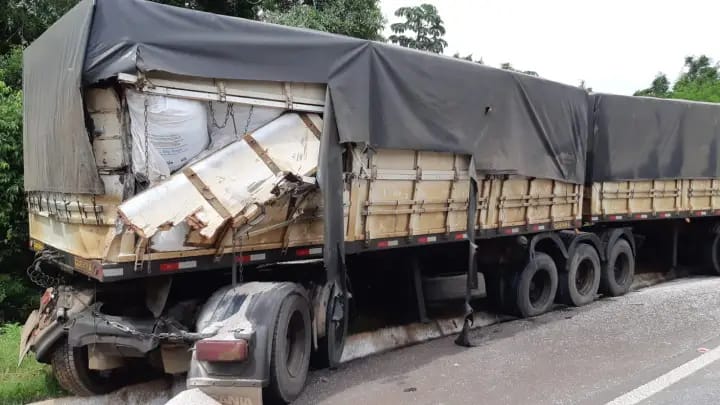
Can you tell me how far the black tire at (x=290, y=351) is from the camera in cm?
515

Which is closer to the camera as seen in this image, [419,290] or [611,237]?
[419,290]

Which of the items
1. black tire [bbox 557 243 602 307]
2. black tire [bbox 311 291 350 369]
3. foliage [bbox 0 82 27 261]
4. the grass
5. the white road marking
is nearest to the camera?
the white road marking

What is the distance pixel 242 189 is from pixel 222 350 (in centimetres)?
134

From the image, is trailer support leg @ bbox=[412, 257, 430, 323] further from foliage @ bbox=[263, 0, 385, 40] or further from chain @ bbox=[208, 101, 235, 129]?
foliage @ bbox=[263, 0, 385, 40]

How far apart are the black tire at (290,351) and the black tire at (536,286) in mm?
4590

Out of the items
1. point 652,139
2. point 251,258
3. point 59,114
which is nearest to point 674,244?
point 652,139

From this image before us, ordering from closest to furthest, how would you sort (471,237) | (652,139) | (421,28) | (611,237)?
1. (471,237)
2. (611,237)
3. (652,139)
4. (421,28)

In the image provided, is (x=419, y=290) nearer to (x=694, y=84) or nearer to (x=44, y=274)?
(x=44, y=274)

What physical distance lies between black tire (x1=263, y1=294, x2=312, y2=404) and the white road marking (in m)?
2.57

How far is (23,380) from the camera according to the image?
598 centimetres

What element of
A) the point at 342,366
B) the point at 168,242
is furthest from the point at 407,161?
the point at 168,242

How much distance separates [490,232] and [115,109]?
5194 mm

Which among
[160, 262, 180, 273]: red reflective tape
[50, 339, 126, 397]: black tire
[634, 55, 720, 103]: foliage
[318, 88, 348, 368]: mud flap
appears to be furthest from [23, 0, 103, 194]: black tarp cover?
[634, 55, 720, 103]: foliage

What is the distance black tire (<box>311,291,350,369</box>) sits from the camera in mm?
6148
